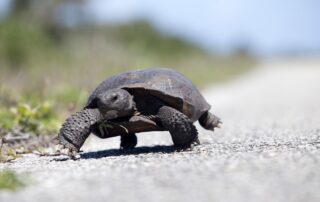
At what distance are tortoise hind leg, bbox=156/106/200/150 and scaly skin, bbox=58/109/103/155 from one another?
2.03ft

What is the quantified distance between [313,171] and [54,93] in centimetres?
800

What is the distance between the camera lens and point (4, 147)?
772cm

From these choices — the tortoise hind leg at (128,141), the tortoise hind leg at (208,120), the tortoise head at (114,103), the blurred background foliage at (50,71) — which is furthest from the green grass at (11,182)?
the blurred background foliage at (50,71)

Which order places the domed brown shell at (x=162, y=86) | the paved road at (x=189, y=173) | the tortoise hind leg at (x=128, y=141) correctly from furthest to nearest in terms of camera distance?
the tortoise hind leg at (x=128, y=141)
the domed brown shell at (x=162, y=86)
the paved road at (x=189, y=173)

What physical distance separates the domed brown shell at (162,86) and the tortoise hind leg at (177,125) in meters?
0.15

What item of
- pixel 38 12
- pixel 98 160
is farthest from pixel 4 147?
pixel 38 12

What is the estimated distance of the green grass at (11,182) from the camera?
4.93 metres

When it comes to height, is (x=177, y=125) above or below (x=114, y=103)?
below

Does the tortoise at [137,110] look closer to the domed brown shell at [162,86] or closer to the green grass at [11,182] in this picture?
the domed brown shell at [162,86]

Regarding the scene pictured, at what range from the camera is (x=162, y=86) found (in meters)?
6.85

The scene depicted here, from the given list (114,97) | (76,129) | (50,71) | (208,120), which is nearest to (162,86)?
(114,97)

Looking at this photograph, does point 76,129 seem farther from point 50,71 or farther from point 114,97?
point 50,71

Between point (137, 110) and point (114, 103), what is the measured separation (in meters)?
0.37

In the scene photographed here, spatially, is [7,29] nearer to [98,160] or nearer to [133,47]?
[133,47]
